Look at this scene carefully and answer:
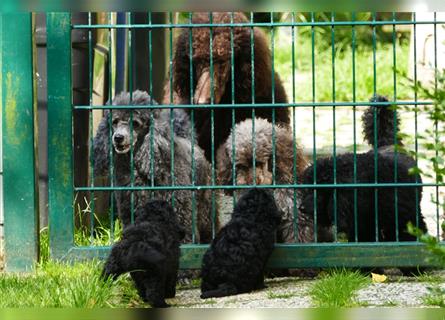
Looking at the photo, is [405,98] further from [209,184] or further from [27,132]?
[27,132]

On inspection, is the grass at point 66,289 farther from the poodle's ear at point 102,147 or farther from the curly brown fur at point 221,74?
the curly brown fur at point 221,74

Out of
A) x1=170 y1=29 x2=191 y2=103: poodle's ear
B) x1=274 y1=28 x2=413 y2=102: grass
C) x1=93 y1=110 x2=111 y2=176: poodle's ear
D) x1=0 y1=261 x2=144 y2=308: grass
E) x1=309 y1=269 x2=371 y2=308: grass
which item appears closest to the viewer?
x1=0 y1=261 x2=144 y2=308: grass

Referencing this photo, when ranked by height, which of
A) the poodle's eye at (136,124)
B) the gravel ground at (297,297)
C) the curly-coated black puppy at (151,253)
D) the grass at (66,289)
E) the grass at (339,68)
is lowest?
the gravel ground at (297,297)

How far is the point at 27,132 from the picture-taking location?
5891 millimetres

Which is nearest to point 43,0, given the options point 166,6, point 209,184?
point 166,6

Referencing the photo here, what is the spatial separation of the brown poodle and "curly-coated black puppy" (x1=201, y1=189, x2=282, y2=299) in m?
0.40

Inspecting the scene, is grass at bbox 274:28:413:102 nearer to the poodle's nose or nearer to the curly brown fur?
the curly brown fur

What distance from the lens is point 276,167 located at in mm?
6246

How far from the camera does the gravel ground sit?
5105 mm

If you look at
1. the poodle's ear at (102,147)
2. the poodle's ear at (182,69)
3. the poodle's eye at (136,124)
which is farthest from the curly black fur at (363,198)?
the poodle's ear at (182,69)

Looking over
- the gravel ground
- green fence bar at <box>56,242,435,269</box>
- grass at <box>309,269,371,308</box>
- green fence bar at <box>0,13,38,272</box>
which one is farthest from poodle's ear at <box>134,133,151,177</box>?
grass at <box>309,269,371,308</box>

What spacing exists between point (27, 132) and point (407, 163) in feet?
8.25

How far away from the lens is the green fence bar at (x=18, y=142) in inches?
231

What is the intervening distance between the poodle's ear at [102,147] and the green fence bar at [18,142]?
46 centimetres
